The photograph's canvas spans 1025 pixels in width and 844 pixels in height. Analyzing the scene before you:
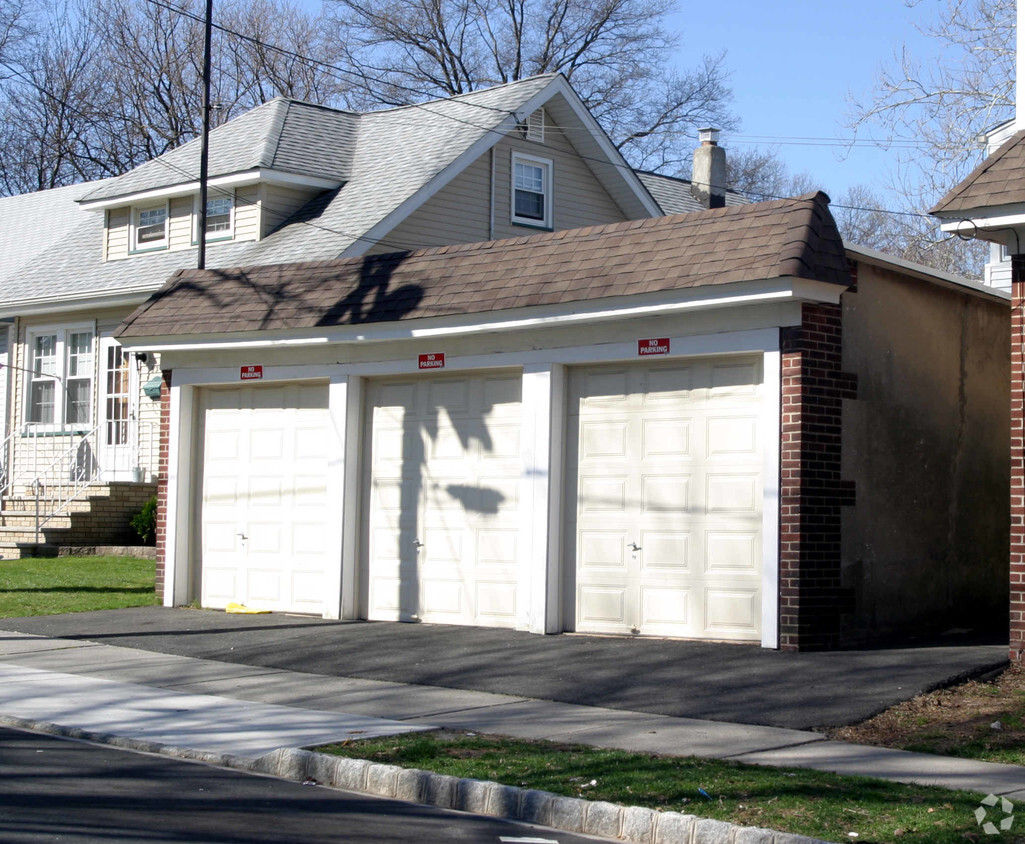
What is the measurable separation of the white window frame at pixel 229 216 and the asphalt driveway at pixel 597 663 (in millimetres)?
10743

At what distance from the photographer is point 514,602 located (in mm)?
13188

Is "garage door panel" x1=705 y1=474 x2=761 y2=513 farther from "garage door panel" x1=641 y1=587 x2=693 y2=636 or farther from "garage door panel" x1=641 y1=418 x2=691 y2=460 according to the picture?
"garage door panel" x1=641 y1=587 x2=693 y2=636

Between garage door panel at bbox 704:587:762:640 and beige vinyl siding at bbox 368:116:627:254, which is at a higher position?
beige vinyl siding at bbox 368:116:627:254

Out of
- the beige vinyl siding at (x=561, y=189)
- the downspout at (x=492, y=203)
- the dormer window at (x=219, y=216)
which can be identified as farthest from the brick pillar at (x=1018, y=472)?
the dormer window at (x=219, y=216)

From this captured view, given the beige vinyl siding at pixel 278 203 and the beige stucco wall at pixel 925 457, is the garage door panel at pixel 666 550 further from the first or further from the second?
the beige vinyl siding at pixel 278 203

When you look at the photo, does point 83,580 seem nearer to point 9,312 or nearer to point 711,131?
point 9,312

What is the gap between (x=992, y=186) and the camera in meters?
10.3

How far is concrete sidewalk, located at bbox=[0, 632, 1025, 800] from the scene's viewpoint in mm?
7785

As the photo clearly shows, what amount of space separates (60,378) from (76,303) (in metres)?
1.78

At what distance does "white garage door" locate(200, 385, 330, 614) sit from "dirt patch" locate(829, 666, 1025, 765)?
7.16 m

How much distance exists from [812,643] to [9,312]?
1945cm

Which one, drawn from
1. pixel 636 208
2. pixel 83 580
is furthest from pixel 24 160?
pixel 83 580

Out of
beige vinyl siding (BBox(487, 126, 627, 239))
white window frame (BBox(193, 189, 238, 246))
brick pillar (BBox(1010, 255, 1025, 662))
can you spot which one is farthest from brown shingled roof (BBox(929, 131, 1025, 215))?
white window frame (BBox(193, 189, 238, 246))

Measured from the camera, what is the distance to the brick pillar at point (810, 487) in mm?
11102
